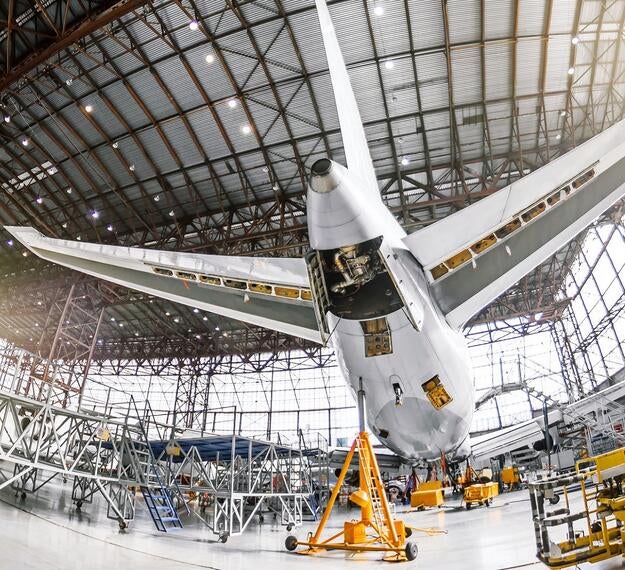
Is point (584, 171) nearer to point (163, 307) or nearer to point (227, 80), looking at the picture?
point (227, 80)

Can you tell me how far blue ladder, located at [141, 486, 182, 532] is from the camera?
1391 cm

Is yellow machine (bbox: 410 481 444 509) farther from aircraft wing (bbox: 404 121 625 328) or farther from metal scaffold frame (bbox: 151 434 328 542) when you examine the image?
aircraft wing (bbox: 404 121 625 328)

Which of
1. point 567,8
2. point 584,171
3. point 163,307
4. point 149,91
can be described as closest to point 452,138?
point 567,8

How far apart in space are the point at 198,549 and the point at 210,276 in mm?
6759

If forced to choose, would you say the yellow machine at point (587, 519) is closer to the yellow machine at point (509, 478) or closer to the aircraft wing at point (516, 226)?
the aircraft wing at point (516, 226)

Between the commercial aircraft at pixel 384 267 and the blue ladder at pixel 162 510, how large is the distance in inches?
382

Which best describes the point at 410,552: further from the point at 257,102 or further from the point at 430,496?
the point at 257,102

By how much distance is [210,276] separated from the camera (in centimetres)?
670

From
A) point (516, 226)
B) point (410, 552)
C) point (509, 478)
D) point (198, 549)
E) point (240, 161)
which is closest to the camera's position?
point (516, 226)

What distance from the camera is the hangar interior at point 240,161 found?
46.1 ft

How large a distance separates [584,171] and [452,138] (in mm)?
18637

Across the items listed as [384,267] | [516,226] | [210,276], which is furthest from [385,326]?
[210,276]

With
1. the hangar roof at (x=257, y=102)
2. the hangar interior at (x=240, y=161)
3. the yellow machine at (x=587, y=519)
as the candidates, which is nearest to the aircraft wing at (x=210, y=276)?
the yellow machine at (x=587, y=519)

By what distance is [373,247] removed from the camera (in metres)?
6.16
